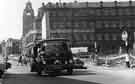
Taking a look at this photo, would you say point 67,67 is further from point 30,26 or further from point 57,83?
point 30,26

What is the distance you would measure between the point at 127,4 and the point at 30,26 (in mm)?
85658

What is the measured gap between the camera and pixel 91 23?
11488 centimetres

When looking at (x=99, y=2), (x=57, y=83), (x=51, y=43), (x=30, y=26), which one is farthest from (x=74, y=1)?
(x=57, y=83)

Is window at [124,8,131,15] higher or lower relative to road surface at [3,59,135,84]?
higher

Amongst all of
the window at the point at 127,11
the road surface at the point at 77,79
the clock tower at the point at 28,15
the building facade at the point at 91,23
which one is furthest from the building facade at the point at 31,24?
the road surface at the point at 77,79

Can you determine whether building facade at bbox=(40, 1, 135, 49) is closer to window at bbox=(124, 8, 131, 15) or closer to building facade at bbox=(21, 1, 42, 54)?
window at bbox=(124, 8, 131, 15)

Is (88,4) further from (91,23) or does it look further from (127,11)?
(127,11)

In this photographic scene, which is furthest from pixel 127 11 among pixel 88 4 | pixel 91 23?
pixel 88 4

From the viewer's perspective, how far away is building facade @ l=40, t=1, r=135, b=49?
113250mm

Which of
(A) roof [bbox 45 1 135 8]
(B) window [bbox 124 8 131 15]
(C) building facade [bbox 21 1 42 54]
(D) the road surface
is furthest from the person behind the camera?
→ (C) building facade [bbox 21 1 42 54]

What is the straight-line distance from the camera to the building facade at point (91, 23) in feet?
372

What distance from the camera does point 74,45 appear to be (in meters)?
112

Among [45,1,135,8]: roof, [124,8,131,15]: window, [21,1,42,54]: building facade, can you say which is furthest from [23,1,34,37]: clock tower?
[124,8,131,15]: window

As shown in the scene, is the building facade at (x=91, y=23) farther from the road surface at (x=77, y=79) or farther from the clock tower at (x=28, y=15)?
the road surface at (x=77, y=79)
